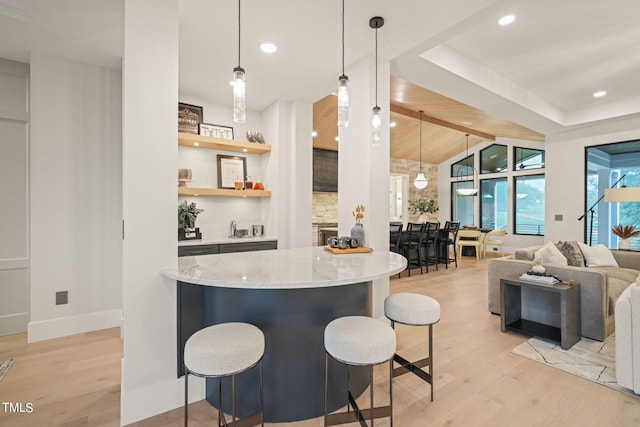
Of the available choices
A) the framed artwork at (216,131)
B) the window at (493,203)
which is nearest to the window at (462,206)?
the window at (493,203)

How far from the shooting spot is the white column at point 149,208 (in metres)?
1.86

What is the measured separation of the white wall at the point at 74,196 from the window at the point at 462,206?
961cm

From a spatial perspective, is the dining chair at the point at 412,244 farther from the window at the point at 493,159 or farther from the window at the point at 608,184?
the window at the point at 493,159

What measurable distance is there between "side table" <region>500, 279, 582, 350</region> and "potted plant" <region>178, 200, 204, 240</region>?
366 centimetres

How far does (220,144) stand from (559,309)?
432 cm

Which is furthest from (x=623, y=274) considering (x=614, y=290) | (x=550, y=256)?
(x=550, y=256)

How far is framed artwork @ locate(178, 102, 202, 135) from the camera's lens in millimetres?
3809

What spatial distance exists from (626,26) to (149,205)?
4720mm

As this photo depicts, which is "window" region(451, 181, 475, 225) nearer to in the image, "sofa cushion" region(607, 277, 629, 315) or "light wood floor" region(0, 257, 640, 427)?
"sofa cushion" region(607, 277, 629, 315)

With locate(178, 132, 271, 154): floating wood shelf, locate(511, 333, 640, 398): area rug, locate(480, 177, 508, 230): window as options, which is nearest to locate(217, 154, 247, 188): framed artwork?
locate(178, 132, 271, 154): floating wood shelf

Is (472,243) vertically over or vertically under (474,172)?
under

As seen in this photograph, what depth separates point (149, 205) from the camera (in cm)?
192

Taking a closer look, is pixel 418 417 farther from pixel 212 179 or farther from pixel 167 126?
pixel 212 179

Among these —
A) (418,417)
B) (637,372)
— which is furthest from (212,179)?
(637,372)
